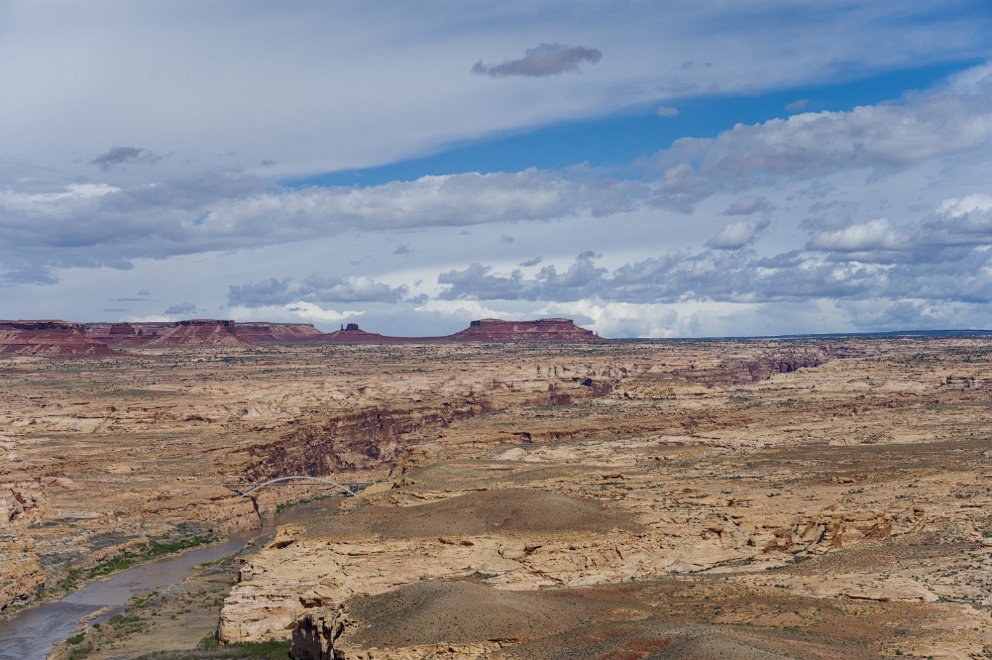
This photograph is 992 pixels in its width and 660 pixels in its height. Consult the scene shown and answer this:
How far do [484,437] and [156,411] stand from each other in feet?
107

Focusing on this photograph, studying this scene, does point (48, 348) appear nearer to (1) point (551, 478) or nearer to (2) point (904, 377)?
(2) point (904, 377)

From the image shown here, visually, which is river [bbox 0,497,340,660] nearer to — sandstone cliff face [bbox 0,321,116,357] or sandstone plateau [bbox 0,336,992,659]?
sandstone plateau [bbox 0,336,992,659]

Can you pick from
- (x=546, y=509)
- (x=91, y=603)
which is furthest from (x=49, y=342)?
(x=546, y=509)

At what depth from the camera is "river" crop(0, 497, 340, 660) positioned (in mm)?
50094

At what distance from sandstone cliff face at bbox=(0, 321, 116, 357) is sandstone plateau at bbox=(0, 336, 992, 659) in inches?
2410

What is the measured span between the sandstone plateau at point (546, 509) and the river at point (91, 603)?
7.73ft

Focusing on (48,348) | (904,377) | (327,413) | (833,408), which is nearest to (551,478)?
(833,408)

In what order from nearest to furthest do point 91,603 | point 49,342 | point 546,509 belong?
point 546,509 → point 91,603 → point 49,342

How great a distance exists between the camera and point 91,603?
2279 inches

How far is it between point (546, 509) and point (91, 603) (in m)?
27.0

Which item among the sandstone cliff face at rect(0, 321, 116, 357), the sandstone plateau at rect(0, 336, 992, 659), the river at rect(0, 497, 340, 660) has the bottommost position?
the river at rect(0, 497, 340, 660)

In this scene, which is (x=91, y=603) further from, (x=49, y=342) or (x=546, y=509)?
(x=49, y=342)

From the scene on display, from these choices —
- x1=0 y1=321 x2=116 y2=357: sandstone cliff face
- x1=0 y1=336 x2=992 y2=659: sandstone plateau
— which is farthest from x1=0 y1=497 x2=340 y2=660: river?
x1=0 y1=321 x2=116 y2=357: sandstone cliff face

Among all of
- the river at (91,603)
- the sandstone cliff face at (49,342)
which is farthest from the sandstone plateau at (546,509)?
the sandstone cliff face at (49,342)
